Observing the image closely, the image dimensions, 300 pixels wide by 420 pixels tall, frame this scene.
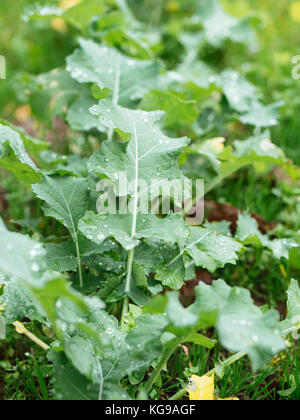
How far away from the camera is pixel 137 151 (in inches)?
62.6

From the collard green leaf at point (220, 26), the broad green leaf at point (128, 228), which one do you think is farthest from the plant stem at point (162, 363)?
the collard green leaf at point (220, 26)

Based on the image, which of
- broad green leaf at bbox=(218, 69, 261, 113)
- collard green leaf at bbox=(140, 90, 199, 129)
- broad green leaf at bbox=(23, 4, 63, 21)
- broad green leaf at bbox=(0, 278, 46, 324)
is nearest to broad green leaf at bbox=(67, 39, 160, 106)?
collard green leaf at bbox=(140, 90, 199, 129)

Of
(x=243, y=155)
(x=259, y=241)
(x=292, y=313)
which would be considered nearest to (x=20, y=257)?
(x=292, y=313)

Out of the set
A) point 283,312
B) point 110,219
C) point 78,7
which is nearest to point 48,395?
point 110,219

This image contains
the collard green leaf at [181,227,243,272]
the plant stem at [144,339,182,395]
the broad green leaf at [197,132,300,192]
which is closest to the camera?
the plant stem at [144,339,182,395]

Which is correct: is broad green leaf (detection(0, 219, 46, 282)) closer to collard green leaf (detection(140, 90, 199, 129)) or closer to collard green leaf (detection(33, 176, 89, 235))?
collard green leaf (detection(33, 176, 89, 235))

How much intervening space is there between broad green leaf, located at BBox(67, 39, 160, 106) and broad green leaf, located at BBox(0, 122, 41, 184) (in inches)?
20.3

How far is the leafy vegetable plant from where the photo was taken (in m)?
1.13

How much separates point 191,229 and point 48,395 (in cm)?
71

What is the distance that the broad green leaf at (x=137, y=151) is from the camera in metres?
1.54

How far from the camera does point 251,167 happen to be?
2.52 metres

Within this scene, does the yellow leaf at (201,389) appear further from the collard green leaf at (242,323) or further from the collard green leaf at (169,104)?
the collard green leaf at (169,104)

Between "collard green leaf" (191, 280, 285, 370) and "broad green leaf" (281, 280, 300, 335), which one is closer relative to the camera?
"collard green leaf" (191, 280, 285, 370)

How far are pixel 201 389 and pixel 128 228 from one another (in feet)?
1.67
